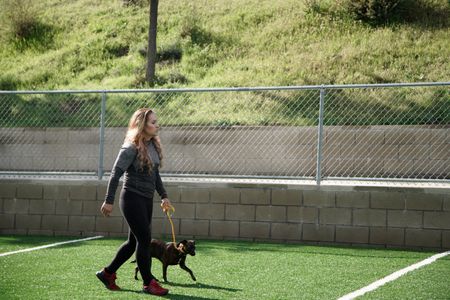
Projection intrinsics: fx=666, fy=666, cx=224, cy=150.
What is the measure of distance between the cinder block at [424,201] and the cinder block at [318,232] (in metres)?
1.05

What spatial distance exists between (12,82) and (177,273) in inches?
620

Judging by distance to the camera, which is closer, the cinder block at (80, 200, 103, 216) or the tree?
the cinder block at (80, 200, 103, 216)

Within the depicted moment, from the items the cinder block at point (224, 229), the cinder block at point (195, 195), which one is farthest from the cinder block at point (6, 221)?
the cinder block at point (224, 229)

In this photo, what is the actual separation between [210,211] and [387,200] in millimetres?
2401

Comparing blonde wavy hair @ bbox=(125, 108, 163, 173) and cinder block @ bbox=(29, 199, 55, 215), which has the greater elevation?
blonde wavy hair @ bbox=(125, 108, 163, 173)

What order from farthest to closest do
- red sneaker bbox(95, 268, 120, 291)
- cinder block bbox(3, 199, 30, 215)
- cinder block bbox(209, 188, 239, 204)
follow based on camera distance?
cinder block bbox(3, 199, 30, 215)
cinder block bbox(209, 188, 239, 204)
red sneaker bbox(95, 268, 120, 291)

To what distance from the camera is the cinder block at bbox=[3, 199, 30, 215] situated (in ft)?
33.2

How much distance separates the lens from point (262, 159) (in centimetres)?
1126

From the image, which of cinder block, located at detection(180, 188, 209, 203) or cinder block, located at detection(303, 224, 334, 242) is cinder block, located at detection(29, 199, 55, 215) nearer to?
cinder block, located at detection(180, 188, 209, 203)

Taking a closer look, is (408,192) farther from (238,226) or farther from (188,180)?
(188,180)

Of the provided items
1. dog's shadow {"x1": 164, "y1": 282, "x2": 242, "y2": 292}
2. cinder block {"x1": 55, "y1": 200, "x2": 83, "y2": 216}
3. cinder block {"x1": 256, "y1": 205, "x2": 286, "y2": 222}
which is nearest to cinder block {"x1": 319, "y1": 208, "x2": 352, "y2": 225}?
cinder block {"x1": 256, "y1": 205, "x2": 286, "y2": 222}

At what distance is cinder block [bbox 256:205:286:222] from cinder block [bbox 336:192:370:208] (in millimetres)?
756

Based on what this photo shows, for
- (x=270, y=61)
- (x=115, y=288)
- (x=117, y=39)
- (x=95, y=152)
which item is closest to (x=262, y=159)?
(x=95, y=152)

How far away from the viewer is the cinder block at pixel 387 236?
27.5 ft
